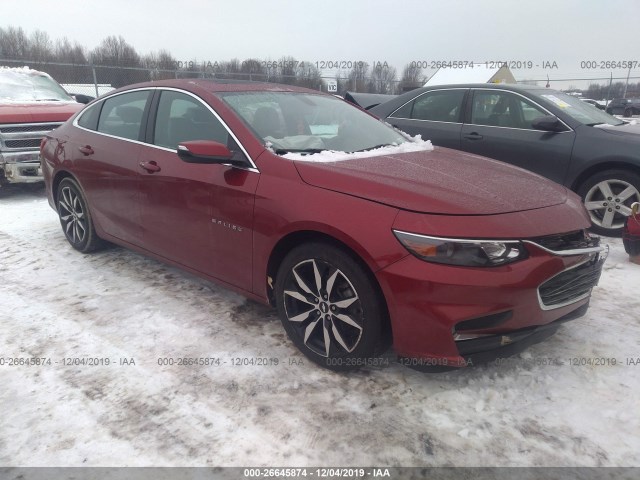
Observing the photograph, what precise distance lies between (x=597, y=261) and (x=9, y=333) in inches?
144

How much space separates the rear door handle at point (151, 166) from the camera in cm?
346

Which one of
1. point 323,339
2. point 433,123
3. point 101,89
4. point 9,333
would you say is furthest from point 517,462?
point 101,89

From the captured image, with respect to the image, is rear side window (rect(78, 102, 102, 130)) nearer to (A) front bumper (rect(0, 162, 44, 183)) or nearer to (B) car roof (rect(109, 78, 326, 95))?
(B) car roof (rect(109, 78, 326, 95))

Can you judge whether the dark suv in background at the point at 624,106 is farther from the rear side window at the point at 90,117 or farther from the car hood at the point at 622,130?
the rear side window at the point at 90,117

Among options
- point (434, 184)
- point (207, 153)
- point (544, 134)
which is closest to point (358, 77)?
point (544, 134)

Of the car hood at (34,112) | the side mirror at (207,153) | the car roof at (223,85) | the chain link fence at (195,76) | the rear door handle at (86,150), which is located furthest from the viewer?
the chain link fence at (195,76)

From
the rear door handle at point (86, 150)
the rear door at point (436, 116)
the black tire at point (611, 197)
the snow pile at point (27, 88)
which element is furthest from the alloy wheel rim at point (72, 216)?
the black tire at point (611, 197)

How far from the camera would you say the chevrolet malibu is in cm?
228

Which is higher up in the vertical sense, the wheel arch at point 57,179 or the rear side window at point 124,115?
the rear side window at point 124,115

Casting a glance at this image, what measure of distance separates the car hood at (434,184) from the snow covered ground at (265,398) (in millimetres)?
969

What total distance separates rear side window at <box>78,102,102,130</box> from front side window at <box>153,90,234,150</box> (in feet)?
3.42

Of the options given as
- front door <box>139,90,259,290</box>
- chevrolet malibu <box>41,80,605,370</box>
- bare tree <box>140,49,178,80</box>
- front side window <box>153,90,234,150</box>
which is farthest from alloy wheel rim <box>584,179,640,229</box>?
bare tree <box>140,49,178,80</box>

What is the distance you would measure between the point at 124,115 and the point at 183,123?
879 millimetres

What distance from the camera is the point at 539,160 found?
5328mm
